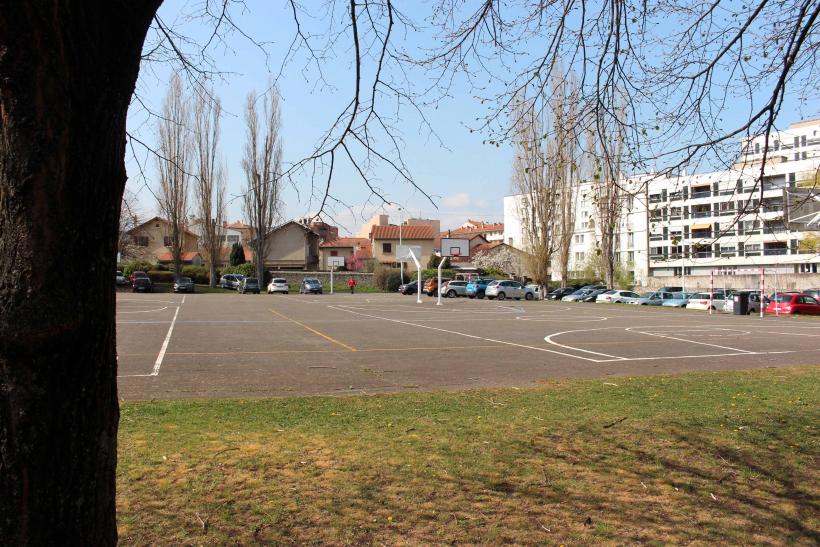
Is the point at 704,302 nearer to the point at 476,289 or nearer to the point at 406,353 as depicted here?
the point at 476,289

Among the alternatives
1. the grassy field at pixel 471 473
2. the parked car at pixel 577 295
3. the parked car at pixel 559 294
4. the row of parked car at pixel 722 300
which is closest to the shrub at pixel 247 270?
the parked car at pixel 559 294

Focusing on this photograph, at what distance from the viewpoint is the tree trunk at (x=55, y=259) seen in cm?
213

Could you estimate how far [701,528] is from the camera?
3850mm

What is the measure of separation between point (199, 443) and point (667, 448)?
13.4 ft

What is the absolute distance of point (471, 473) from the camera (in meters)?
4.78

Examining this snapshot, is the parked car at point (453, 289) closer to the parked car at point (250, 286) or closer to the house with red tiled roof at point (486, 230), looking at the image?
the parked car at point (250, 286)

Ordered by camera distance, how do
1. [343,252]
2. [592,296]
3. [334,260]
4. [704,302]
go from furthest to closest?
[343,252], [334,260], [592,296], [704,302]

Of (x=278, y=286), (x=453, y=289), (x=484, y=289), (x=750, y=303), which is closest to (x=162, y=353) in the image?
(x=750, y=303)

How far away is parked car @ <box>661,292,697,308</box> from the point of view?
43.9m

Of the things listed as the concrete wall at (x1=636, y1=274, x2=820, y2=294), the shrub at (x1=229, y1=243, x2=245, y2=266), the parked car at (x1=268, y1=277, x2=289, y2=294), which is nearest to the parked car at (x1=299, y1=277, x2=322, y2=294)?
the parked car at (x1=268, y1=277, x2=289, y2=294)

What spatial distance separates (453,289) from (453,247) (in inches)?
1067

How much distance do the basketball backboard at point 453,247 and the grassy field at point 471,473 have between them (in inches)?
2994

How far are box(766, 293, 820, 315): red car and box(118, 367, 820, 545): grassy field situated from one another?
1243 inches

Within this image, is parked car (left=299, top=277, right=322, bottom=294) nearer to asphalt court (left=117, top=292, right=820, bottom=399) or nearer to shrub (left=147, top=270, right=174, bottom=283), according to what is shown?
shrub (left=147, top=270, right=174, bottom=283)
